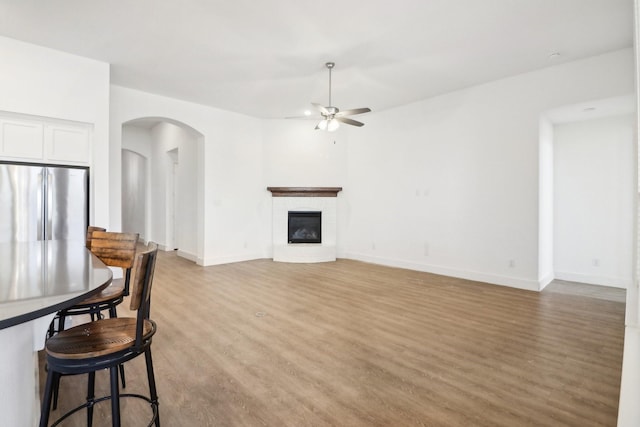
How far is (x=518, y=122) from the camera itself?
4.67 metres

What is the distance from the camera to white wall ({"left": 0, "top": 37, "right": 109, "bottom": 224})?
12.3 feet

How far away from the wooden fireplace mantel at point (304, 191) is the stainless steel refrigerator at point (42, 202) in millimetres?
3467

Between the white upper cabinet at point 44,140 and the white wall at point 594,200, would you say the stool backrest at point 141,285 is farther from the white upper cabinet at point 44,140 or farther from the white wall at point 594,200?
the white wall at point 594,200

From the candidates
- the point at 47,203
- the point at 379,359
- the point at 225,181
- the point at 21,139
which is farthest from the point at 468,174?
the point at 21,139

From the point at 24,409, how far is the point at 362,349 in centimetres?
213

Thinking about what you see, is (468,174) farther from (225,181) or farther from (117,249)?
(117,249)

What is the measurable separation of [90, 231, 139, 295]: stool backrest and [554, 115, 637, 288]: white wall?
599 cm

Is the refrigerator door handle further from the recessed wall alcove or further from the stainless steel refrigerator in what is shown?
the recessed wall alcove

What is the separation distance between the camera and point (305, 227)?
715 centimetres

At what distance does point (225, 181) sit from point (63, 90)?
292cm

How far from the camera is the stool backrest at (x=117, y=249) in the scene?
2.06 meters

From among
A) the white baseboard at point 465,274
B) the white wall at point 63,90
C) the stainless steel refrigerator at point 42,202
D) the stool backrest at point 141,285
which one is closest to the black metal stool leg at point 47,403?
the stool backrest at point 141,285

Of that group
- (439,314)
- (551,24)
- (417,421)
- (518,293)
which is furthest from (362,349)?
(551,24)

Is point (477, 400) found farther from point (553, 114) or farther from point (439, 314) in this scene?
point (553, 114)
